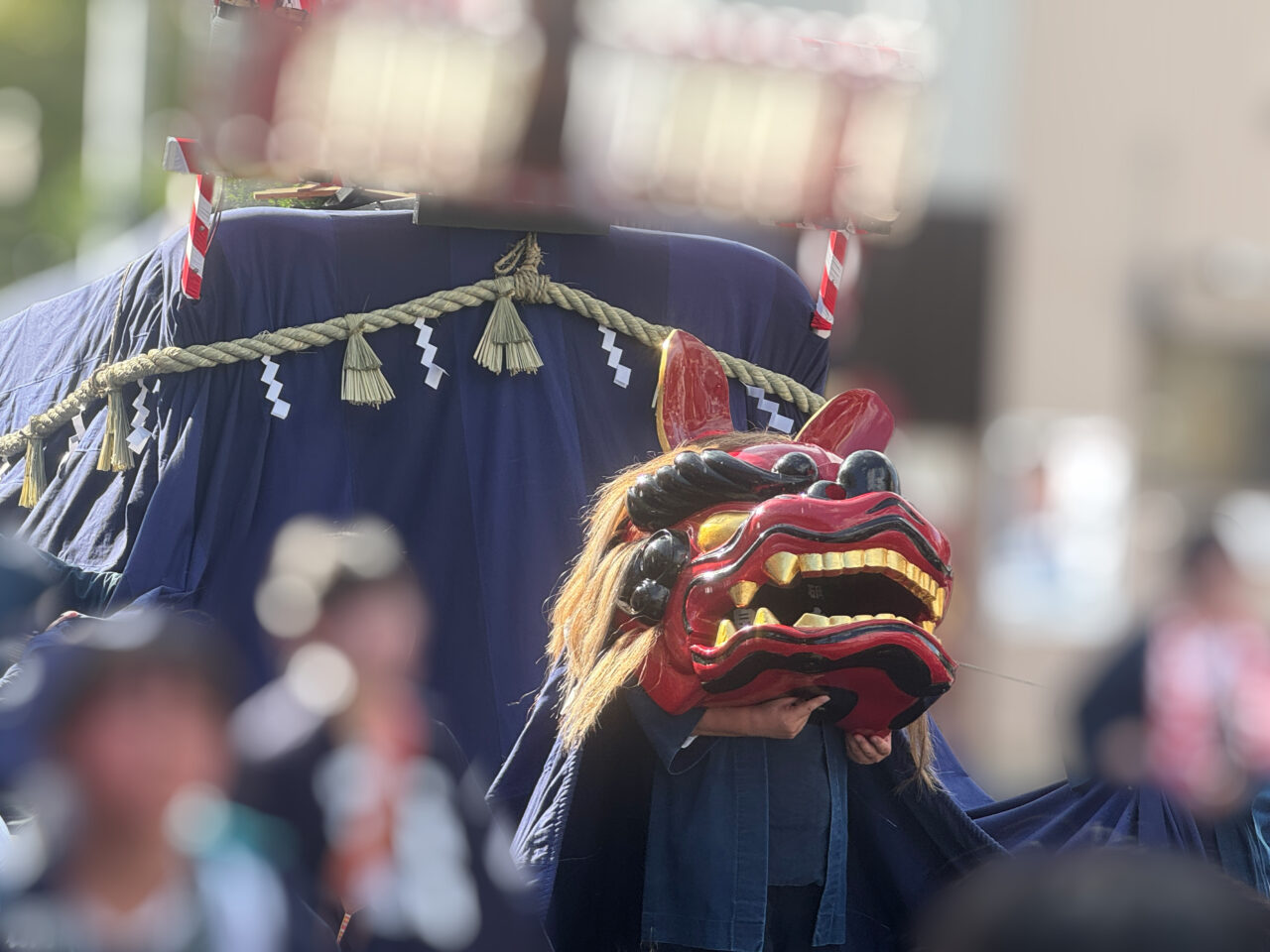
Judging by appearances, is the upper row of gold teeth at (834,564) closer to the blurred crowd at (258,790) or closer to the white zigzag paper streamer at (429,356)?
the blurred crowd at (258,790)

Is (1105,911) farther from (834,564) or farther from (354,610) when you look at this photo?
(834,564)

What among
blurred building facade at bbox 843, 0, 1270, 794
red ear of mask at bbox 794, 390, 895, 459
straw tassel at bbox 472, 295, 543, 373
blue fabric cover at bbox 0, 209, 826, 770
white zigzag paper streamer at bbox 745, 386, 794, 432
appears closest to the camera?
red ear of mask at bbox 794, 390, 895, 459

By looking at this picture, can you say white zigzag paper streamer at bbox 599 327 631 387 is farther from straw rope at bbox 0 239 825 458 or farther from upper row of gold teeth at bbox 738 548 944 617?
upper row of gold teeth at bbox 738 548 944 617

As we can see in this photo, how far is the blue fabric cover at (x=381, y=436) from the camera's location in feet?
7.55

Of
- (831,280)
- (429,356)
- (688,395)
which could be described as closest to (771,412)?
(831,280)

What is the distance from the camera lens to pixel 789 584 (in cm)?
185

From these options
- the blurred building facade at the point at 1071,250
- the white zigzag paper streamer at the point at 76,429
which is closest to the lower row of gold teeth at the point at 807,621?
the white zigzag paper streamer at the point at 76,429

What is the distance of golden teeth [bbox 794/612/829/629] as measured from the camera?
1825 mm

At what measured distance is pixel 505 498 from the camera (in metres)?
2.41

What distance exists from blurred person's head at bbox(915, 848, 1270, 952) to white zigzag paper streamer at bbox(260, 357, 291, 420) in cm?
151

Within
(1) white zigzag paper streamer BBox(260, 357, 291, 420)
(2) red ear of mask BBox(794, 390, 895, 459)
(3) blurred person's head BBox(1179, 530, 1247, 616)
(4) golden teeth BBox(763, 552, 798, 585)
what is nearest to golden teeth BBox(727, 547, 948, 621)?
(4) golden teeth BBox(763, 552, 798, 585)

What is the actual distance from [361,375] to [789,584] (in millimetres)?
838

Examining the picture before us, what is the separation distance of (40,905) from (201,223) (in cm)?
129

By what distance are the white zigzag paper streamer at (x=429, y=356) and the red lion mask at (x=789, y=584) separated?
529mm
